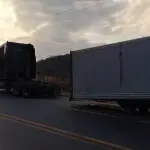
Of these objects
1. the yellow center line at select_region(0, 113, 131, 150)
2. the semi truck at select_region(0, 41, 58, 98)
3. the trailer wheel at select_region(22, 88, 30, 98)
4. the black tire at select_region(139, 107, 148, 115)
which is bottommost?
the yellow center line at select_region(0, 113, 131, 150)

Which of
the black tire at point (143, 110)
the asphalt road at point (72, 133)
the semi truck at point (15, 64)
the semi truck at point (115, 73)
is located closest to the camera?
the asphalt road at point (72, 133)

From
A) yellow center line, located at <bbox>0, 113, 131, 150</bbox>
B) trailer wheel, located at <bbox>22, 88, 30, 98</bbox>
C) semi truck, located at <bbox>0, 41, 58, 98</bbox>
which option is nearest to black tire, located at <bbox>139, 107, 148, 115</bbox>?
yellow center line, located at <bbox>0, 113, 131, 150</bbox>

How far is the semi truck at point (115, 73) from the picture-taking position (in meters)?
16.6

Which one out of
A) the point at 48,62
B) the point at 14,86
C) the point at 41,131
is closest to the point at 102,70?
the point at 41,131

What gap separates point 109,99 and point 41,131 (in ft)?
24.1

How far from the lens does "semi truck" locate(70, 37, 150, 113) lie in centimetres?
1662

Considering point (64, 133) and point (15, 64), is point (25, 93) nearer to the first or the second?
point (15, 64)

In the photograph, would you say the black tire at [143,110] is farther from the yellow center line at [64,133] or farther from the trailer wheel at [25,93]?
the trailer wheel at [25,93]

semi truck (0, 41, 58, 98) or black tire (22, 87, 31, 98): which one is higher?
semi truck (0, 41, 58, 98)

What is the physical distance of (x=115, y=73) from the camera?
18.1 metres

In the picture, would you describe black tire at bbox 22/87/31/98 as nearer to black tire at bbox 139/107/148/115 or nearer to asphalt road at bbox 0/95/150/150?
black tire at bbox 139/107/148/115

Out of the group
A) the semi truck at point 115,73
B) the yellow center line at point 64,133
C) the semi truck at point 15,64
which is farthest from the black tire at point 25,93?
the yellow center line at point 64,133

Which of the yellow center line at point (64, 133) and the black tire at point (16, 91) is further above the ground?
the black tire at point (16, 91)

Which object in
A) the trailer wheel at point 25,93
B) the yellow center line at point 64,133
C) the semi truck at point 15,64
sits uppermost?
the semi truck at point 15,64
